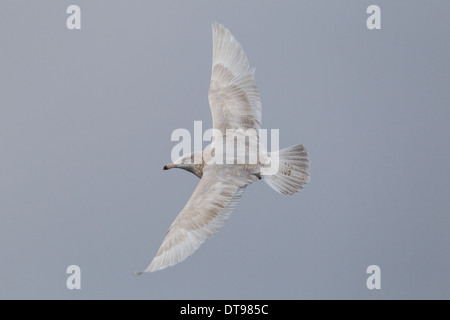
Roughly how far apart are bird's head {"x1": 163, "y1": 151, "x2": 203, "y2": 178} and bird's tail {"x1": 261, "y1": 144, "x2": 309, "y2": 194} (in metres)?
0.61

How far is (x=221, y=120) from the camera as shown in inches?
292

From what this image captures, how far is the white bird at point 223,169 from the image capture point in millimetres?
6441

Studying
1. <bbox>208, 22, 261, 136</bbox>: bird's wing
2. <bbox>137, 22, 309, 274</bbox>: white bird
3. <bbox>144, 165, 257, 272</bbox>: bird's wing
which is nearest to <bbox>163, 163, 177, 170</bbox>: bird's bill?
<bbox>137, 22, 309, 274</bbox>: white bird

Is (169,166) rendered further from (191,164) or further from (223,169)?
(223,169)

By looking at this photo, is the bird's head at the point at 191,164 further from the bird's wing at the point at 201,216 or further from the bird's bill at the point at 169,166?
the bird's wing at the point at 201,216

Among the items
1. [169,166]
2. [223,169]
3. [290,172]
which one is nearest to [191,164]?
[169,166]

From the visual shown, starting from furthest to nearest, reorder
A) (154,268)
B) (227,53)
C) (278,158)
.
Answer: (227,53)
(278,158)
(154,268)

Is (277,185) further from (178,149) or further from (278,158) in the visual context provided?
(178,149)

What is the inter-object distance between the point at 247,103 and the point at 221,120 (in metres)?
0.34

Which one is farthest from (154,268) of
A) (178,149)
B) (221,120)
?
(221,120)

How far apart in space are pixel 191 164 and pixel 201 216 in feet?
2.26

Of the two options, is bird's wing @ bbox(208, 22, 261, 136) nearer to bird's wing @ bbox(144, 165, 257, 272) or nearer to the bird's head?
the bird's head

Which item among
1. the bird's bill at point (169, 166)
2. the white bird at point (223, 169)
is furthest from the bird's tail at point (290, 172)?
the bird's bill at point (169, 166)

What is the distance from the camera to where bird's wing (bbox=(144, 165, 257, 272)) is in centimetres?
637
